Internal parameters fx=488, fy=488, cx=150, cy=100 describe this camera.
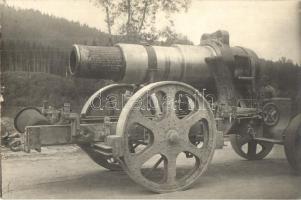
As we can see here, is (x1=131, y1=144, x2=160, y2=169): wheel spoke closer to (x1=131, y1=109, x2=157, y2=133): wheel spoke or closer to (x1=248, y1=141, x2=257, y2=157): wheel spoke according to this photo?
(x1=131, y1=109, x2=157, y2=133): wheel spoke

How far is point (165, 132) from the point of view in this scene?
6.07 m

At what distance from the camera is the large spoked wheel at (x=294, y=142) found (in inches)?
271

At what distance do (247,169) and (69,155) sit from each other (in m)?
3.27

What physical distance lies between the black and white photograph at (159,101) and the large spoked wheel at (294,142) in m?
0.01

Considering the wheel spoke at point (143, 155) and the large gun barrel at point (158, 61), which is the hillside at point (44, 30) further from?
the wheel spoke at point (143, 155)

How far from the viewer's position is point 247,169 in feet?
25.8

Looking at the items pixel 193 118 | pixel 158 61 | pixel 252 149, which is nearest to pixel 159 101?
pixel 158 61

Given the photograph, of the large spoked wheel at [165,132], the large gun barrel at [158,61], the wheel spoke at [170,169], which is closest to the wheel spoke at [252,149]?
the large gun barrel at [158,61]

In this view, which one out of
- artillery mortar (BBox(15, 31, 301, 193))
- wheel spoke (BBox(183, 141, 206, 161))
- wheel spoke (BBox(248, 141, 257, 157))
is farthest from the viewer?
wheel spoke (BBox(248, 141, 257, 157))

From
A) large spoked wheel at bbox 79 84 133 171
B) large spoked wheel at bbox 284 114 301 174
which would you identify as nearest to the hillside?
large spoked wheel at bbox 79 84 133 171

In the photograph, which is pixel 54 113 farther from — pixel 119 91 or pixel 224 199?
pixel 224 199

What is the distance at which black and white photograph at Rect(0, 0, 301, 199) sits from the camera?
19.8ft

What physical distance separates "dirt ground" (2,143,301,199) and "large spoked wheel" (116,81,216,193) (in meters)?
0.25

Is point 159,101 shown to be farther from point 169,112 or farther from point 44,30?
point 44,30
